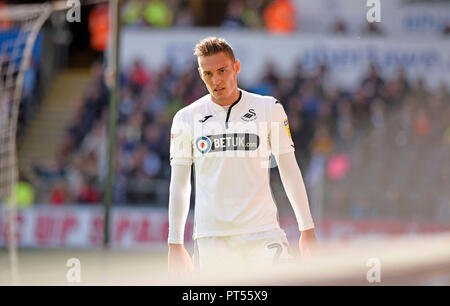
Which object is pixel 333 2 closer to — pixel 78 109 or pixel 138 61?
pixel 138 61

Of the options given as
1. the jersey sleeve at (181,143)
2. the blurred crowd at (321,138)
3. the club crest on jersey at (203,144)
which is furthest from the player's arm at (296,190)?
the blurred crowd at (321,138)

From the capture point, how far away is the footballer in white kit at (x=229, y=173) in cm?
541

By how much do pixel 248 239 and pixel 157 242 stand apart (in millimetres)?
10213

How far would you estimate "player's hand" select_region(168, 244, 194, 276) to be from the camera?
5.41 metres

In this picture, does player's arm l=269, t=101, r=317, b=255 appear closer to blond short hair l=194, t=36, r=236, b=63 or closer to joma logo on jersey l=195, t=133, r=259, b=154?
joma logo on jersey l=195, t=133, r=259, b=154

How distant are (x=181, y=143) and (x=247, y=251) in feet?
2.67

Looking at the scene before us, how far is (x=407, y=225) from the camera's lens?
1438 cm

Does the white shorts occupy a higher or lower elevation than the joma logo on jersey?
lower

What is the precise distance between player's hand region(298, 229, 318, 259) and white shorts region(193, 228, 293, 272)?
90 millimetres

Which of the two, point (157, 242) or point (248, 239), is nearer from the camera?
point (248, 239)

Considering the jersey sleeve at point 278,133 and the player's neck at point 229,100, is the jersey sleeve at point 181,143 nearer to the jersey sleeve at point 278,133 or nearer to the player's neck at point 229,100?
the player's neck at point 229,100

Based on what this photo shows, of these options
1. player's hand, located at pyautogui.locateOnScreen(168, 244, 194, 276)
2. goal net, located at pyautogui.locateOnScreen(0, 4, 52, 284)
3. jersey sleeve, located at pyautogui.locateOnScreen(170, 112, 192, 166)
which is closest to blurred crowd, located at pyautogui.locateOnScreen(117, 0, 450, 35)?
goal net, located at pyautogui.locateOnScreen(0, 4, 52, 284)

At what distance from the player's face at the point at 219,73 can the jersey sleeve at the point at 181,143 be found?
0.28m

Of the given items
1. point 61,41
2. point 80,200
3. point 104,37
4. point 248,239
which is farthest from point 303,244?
point 61,41
